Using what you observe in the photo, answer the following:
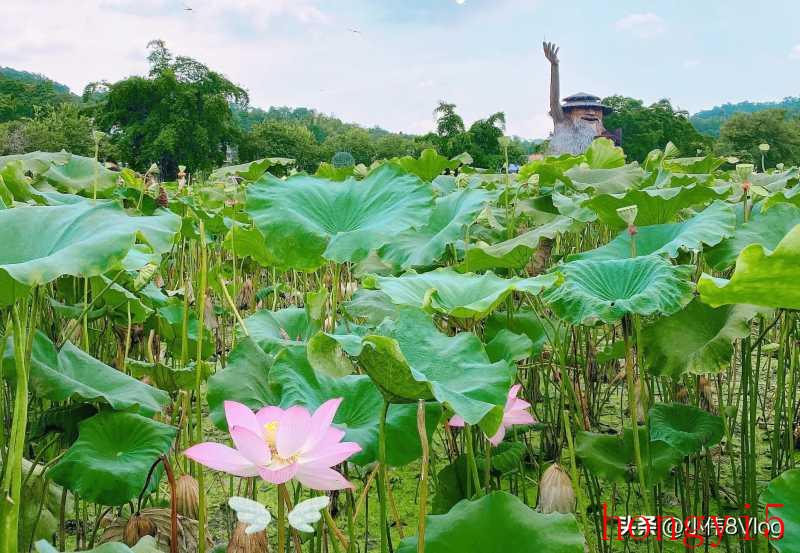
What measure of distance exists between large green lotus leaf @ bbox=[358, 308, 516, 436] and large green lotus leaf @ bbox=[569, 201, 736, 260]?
0.40 m

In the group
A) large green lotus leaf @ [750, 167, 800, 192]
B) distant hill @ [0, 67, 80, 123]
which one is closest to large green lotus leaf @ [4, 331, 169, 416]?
large green lotus leaf @ [750, 167, 800, 192]

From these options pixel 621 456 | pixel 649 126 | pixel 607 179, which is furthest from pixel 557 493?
pixel 649 126

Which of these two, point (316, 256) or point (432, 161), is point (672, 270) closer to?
point (316, 256)

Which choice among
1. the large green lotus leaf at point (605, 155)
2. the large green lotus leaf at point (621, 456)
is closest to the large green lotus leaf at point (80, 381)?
the large green lotus leaf at point (621, 456)

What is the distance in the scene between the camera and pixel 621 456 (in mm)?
973

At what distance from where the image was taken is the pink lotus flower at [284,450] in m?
0.42

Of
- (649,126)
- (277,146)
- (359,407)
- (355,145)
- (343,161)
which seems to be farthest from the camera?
(355,145)

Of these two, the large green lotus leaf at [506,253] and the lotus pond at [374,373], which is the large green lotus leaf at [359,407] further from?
the large green lotus leaf at [506,253]

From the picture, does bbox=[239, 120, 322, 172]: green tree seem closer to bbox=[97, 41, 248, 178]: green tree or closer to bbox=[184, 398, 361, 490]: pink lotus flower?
bbox=[97, 41, 248, 178]: green tree

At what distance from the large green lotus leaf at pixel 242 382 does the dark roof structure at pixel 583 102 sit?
21915mm

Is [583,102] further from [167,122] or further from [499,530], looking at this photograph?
[499,530]

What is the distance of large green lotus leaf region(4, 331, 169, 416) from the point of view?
0.72 meters

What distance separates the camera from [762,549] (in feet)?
3.59

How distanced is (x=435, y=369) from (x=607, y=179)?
1014 millimetres
